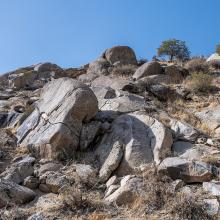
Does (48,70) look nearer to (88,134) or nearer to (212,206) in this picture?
(88,134)

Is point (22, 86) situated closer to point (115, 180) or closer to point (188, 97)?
point (188, 97)

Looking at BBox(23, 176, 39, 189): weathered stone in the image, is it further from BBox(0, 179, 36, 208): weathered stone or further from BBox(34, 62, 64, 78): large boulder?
BBox(34, 62, 64, 78): large boulder

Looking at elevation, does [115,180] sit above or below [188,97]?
below

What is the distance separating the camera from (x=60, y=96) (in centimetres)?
1125

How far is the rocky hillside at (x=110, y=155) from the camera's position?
7246mm

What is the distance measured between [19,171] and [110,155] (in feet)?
6.47

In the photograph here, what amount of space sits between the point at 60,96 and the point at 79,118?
1.22 meters

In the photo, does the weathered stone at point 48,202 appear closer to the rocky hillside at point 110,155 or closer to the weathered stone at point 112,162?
the rocky hillside at point 110,155

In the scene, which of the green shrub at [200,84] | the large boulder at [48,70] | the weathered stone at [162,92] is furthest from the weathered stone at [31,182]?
the large boulder at [48,70]

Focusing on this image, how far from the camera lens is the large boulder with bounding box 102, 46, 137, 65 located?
22.5 meters

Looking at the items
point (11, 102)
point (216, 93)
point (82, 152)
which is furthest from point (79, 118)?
point (216, 93)

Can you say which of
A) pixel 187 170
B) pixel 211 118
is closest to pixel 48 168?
pixel 187 170

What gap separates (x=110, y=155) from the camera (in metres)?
9.38

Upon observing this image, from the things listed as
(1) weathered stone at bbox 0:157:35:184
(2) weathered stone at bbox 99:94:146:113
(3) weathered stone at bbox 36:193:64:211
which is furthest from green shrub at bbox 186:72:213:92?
(3) weathered stone at bbox 36:193:64:211
